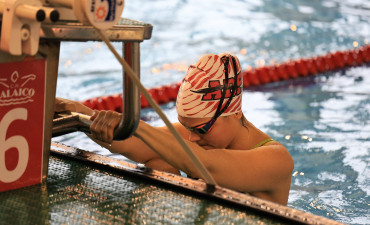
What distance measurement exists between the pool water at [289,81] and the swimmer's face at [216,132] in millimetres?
1620

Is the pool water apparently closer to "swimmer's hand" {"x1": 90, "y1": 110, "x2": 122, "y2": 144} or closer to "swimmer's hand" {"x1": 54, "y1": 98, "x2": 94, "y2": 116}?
"swimmer's hand" {"x1": 54, "y1": 98, "x2": 94, "y2": 116}

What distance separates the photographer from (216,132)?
2.10 metres

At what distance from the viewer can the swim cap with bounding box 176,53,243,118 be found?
6.64 ft

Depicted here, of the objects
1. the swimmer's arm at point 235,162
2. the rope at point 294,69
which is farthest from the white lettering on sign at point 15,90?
the rope at point 294,69

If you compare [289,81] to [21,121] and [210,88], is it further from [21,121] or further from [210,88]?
[21,121]

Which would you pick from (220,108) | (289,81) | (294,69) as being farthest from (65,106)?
(294,69)

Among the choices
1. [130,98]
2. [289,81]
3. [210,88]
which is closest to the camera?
[130,98]

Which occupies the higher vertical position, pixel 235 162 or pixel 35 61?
pixel 35 61

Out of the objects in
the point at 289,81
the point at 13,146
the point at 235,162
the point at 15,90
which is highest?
the point at 15,90

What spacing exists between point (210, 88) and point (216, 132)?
0.17 metres

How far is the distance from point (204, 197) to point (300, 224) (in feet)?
0.92

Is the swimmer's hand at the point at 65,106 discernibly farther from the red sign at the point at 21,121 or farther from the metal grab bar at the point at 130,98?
the metal grab bar at the point at 130,98

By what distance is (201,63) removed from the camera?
2070 millimetres

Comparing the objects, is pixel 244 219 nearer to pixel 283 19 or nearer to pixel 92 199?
pixel 92 199
